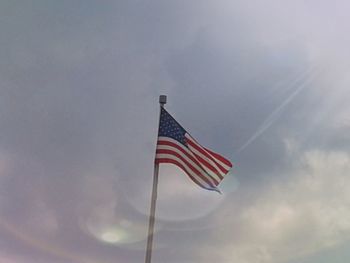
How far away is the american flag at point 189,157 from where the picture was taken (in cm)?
2733

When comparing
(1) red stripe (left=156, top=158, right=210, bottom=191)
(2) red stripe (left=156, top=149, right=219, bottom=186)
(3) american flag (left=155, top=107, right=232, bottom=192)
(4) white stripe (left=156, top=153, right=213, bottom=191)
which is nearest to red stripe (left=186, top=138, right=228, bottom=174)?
(3) american flag (left=155, top=107, right=232, bottom=192)

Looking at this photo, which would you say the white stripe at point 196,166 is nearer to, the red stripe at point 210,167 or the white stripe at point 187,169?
the red stripe at point 210,167

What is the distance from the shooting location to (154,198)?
85.9 feet

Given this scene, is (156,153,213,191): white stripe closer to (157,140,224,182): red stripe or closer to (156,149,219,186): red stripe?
(156,149,219,186): red stripe

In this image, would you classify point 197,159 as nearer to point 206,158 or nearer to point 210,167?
point 206,158

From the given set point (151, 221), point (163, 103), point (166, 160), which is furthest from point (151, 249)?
point (163, 103)

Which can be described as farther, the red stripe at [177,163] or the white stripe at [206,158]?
the white stripe at [206,158]

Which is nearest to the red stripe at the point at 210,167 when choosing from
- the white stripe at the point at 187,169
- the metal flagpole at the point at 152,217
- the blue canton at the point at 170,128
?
the white stripe at the point at 187,169

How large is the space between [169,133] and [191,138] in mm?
938

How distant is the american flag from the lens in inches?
1076

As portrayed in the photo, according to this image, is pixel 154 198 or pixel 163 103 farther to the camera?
pixel 163 103

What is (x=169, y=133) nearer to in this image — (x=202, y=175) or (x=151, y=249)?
(x=202, y=175)

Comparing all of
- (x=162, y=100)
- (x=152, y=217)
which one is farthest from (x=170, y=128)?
(x=152, y=217)

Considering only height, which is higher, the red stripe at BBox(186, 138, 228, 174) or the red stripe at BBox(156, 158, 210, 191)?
the red stripe at BBox(186, 138, 228, 174)
